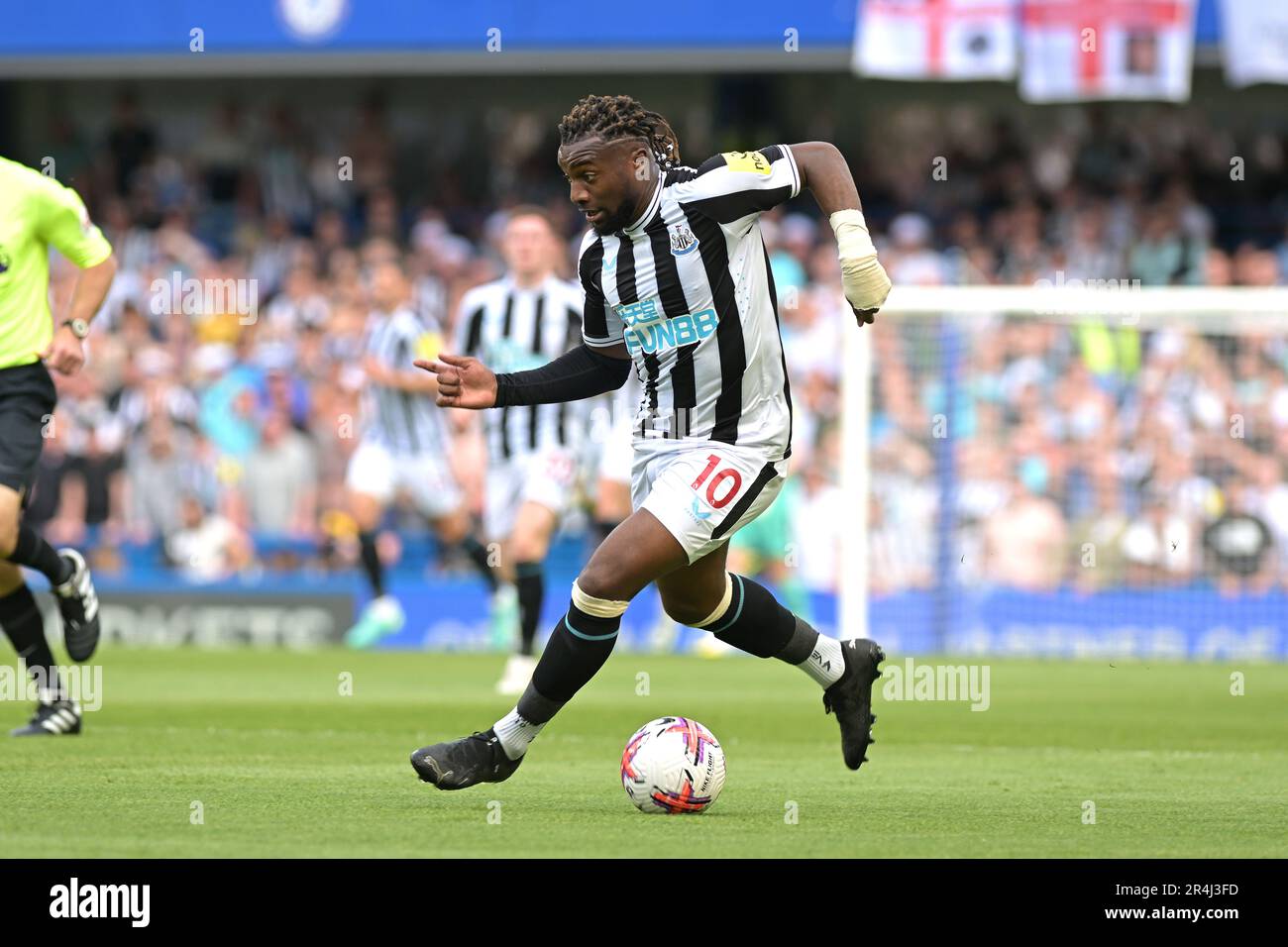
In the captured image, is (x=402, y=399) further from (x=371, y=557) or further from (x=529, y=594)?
(x=529, y=594)

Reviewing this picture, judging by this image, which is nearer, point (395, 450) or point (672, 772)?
point (672, 772)

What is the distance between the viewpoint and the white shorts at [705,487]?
22.5 feet

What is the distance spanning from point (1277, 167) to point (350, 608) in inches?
429

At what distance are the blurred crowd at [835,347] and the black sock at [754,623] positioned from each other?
8.16 m

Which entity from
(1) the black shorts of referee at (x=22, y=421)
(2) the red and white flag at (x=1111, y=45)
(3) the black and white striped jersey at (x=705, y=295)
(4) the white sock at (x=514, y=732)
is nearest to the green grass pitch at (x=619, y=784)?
(4) the white sock at (x=514, y=732)

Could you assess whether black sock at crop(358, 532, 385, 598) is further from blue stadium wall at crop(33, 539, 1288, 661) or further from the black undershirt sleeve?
the black undershirt sleeve

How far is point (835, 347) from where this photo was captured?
18.9m

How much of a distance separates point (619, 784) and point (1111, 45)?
13303 millimetres

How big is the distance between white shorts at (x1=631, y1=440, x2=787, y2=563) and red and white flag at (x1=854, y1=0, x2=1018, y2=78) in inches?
507

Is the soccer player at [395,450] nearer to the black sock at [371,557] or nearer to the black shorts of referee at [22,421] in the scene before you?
the black sock at [371,557]

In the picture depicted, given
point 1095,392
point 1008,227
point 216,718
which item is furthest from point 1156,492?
point 216,718

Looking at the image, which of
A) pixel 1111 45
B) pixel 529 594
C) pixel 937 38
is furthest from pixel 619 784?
pixel 1111 45

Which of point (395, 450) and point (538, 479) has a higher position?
point (395, 450)

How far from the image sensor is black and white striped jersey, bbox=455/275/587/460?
1270cm
